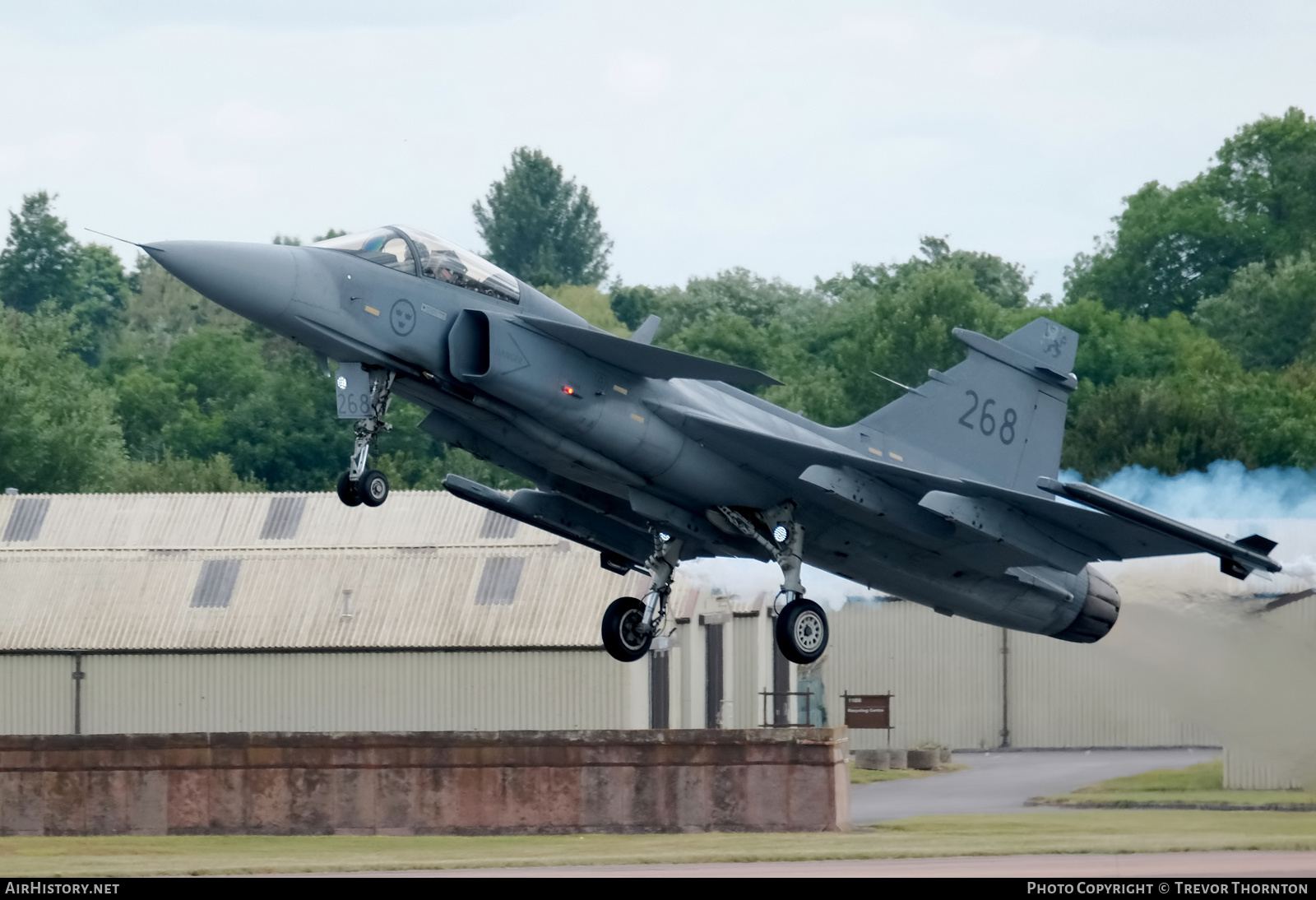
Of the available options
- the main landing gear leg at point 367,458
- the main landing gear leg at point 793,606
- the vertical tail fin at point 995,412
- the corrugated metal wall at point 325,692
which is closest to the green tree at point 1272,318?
the corrugated metal wall at point 325,692

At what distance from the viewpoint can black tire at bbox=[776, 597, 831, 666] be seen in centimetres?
2517

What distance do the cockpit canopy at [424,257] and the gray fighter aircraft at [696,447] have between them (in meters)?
0.03

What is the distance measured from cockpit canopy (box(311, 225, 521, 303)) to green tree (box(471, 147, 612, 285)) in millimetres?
110966

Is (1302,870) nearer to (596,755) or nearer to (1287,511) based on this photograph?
(1287,511)

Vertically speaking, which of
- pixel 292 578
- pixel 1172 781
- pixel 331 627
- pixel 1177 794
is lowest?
pixel 1177 794

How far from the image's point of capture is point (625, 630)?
87.0ft

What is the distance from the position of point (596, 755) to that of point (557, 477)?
8421 mm

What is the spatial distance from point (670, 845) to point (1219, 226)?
77.1m

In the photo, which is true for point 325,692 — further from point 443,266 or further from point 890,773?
point 443,266

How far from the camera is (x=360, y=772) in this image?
33469mm

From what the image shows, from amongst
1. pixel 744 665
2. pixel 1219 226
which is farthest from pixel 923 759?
pixel 1219 226

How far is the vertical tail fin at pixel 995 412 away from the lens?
27375 mm

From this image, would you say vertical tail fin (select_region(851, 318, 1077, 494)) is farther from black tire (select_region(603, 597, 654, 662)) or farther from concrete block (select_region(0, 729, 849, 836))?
concrete block (select_region(0, 729, 849, 836))

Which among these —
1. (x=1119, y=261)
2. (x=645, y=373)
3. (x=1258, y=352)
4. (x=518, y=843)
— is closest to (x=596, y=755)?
(x=518, y=843)
